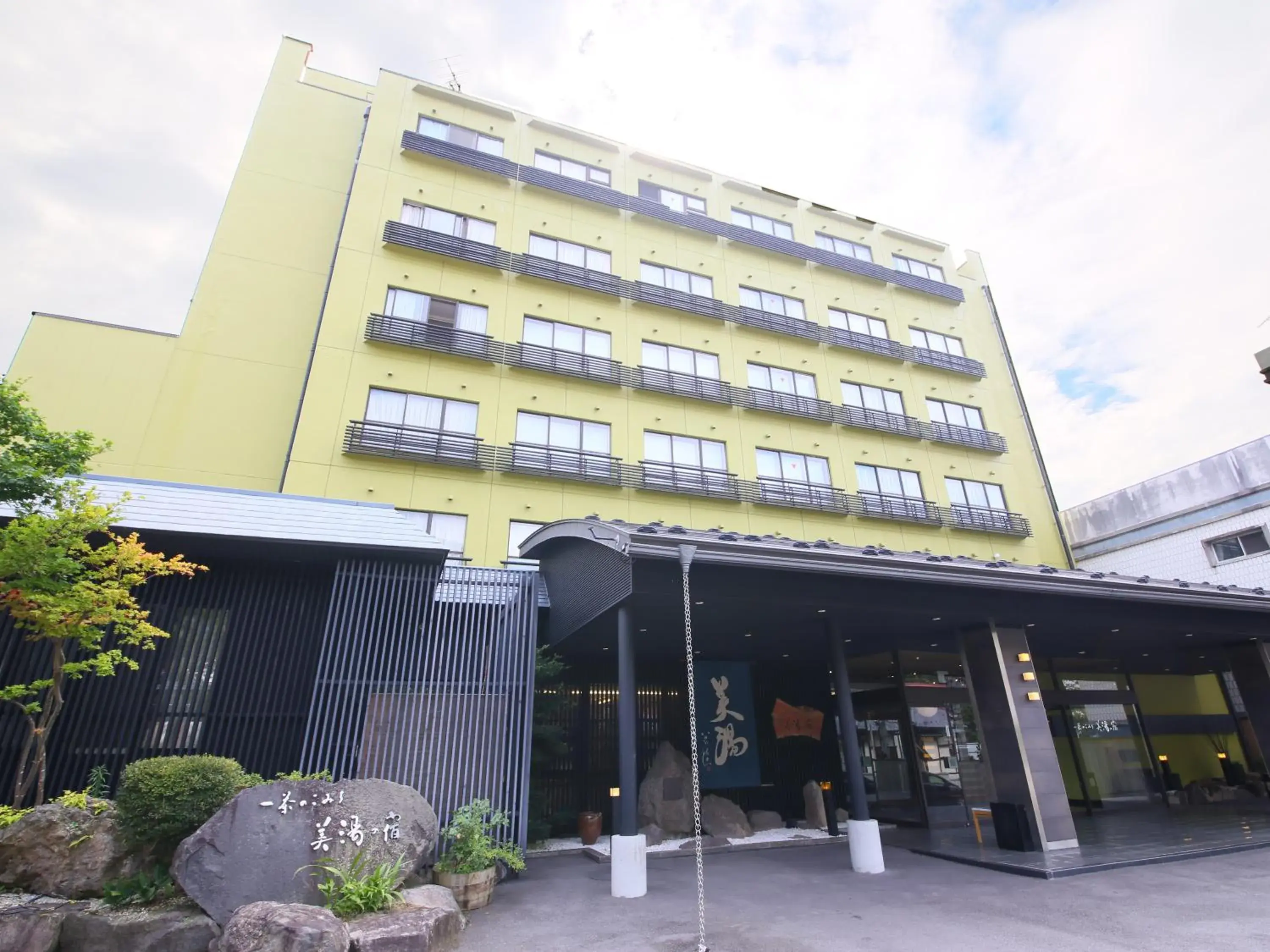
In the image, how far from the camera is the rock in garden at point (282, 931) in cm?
543

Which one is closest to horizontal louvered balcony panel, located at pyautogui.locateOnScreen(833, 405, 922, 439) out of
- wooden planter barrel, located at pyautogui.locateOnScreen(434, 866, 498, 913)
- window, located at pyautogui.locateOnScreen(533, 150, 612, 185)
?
window, located at pyautogui.locateOnScreen(533, 150, 612, 185)

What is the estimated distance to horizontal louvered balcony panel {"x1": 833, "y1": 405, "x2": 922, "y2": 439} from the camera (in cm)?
2220

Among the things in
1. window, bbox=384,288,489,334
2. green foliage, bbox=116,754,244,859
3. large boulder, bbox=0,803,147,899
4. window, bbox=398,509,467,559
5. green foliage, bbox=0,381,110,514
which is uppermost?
window, bbox=384,288,489,334

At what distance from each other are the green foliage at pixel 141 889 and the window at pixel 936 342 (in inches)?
1064

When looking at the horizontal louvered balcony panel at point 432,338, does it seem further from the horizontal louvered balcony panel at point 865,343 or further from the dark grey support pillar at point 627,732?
the horizontal louvered balcony panel at point 865,343

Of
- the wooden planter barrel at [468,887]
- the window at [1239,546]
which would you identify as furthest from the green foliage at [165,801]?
the window at [1239,546]

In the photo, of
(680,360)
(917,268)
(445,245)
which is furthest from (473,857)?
(917,268)

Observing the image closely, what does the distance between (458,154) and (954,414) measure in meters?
20.6

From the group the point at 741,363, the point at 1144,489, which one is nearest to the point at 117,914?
the point at 741,363

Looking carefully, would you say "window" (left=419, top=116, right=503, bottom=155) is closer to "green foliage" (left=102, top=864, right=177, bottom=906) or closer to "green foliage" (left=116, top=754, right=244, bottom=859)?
"green foliage" (left=116, top=754, right=244, bottom=859)

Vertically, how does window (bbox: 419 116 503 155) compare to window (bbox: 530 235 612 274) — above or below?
above

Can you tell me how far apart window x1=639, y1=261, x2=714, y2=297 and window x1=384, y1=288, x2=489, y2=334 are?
6.10 metres

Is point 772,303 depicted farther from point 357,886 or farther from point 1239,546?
point 357,886

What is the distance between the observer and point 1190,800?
17844 mm
